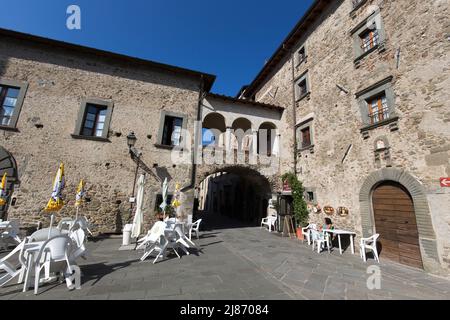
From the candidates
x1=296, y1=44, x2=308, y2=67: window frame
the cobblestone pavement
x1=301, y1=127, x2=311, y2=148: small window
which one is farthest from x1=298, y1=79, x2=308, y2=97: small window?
the cobblestone pavement

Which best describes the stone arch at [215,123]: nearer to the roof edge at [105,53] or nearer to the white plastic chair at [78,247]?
the roof edge at [105,53]

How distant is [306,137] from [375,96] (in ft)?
12.2

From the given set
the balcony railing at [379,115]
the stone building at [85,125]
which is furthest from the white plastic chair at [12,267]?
the balcony railing at [379,115]

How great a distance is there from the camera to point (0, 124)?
780 cm

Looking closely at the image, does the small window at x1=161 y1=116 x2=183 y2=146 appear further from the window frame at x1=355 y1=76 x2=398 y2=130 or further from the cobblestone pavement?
the window frame at x1=355 y1=76 x2=398 y2=130

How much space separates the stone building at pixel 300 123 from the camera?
5711 millimetres

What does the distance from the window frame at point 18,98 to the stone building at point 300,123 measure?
0.13 ft

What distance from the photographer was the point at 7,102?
803cm

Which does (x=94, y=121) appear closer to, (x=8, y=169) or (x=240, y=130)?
(x=8, y=169)

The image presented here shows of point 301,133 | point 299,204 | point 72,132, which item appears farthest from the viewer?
point 301,133

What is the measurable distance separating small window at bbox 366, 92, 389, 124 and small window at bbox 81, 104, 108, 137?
10.9m

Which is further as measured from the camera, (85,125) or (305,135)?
(305,135)

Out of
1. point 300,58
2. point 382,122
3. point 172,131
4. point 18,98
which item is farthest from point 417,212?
point 18,98

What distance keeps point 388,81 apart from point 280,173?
655 cm
